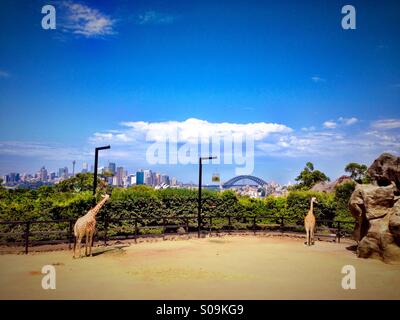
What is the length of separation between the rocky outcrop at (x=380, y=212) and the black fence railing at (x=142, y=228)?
3.26 metres

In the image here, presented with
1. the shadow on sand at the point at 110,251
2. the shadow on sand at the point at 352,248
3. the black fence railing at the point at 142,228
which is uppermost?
the black fence railing at the point at 142,228

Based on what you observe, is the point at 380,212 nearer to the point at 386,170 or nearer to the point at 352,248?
the point at 386,170

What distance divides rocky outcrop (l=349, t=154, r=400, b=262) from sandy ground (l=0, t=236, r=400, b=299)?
19.9 inches

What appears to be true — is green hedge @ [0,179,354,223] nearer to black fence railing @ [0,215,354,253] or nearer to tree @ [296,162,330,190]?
black fence railing @ [0,215,354,253]

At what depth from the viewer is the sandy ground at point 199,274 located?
25.4 ft

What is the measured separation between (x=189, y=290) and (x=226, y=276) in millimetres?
1697

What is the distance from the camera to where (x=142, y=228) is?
18375 mm

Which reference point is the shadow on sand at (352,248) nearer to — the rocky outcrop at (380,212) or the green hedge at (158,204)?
the rocky outcrop at (380,212)

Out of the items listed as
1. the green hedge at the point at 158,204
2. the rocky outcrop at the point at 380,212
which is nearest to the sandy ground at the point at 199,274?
the rocky outcrop at the point at 380,212

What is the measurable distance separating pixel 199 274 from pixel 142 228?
365 inches

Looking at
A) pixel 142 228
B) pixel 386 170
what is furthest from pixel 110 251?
pixel 386 170

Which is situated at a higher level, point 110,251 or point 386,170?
point 386,170

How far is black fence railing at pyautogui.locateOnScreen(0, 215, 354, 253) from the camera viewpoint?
14.0 m
